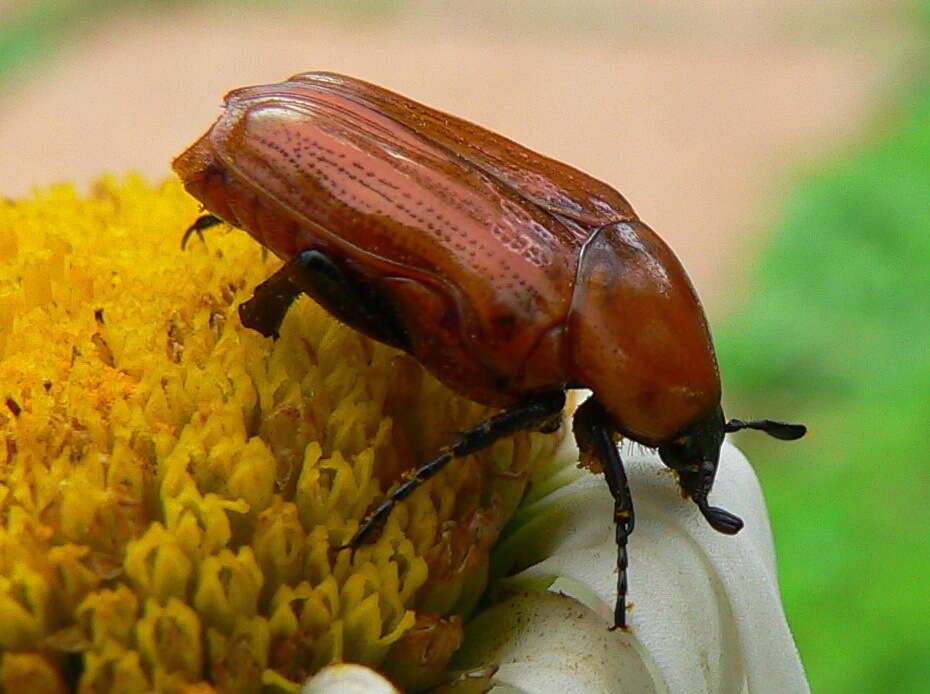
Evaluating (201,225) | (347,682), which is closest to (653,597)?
(347,682)

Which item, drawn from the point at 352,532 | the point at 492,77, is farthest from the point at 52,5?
the point at 352,532

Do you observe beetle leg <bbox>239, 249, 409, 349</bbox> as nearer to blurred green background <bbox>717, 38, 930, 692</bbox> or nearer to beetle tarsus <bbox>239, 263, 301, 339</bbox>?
beetle tarsus <bbox>239, 263, 301, 339</bbox>

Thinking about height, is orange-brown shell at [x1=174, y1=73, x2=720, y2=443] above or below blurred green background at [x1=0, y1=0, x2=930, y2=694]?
above

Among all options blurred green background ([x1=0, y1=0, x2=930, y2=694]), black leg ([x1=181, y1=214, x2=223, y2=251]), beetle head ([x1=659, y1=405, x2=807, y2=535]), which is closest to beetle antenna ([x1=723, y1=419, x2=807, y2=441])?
beetle head ([x1=659, y1=405, x2=807, y2=535])

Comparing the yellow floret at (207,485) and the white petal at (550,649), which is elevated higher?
the yellow floret at (207,485)

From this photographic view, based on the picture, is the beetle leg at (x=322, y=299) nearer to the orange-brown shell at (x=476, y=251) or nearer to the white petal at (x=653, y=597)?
the orange-brown shell at (x=476, y=251)

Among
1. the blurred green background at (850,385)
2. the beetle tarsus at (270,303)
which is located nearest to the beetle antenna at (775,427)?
the beetle tarsus at (270,303)
